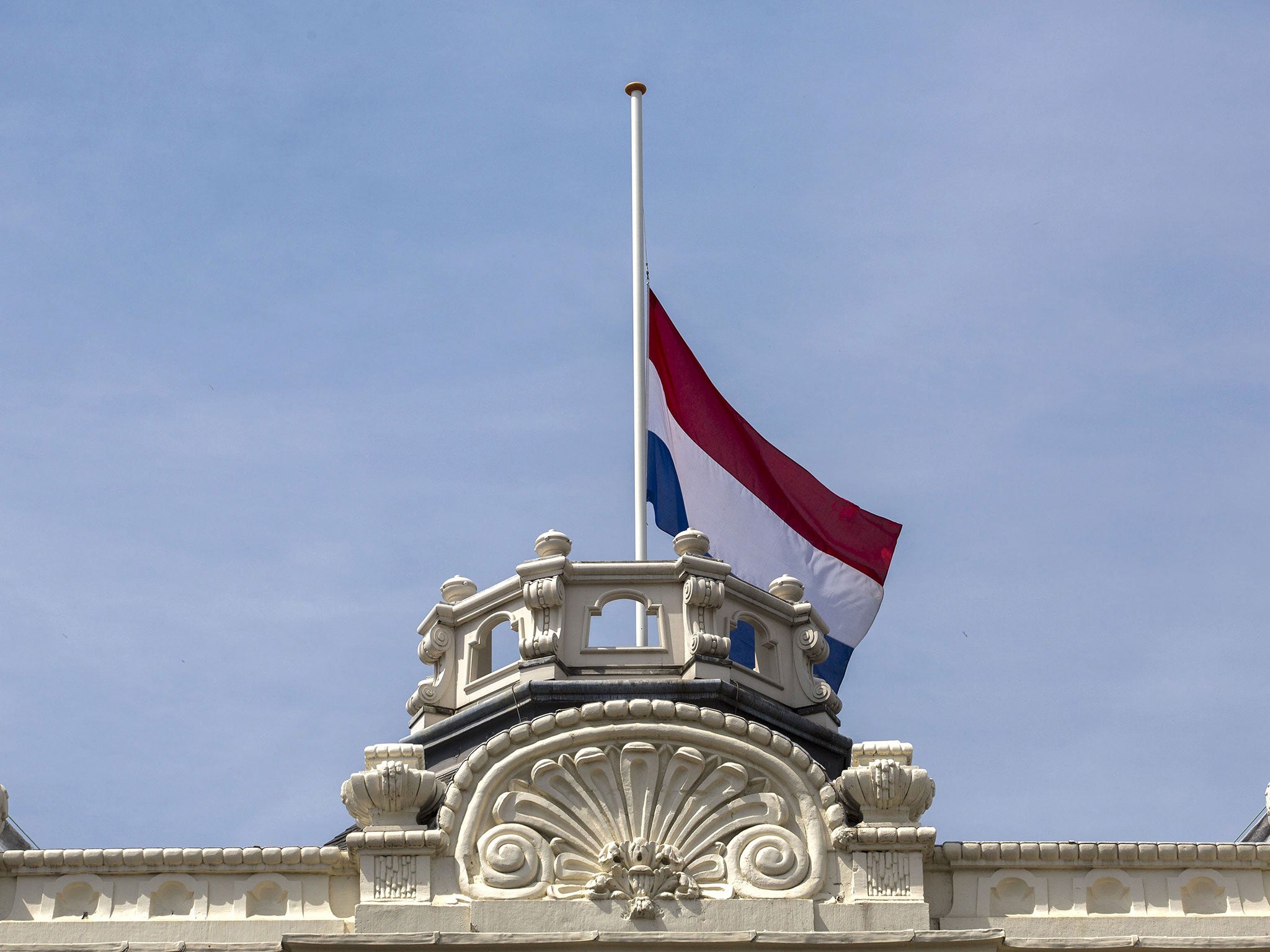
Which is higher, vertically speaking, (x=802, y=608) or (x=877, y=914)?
(x=802, y=608)

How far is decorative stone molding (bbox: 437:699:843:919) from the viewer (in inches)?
867

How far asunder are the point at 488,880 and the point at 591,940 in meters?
1.21

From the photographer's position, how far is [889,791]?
2241cm

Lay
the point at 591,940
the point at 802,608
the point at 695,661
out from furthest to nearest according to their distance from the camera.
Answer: the point at 802,608, the point at 695,661, the point at 591,940

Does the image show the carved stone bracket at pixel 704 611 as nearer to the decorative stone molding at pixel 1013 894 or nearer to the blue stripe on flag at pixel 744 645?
the blue stripe on flag at pixel 744 645

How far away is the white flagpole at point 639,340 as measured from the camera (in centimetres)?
2741

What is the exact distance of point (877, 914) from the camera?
21.8m

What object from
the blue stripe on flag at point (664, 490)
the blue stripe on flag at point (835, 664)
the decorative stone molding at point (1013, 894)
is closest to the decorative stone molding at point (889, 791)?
the decorative stone molding at point (1013, 894)

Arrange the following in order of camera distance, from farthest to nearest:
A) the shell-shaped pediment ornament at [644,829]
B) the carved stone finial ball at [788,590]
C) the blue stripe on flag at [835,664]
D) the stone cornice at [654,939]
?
the blue stripe on flag at [835,664] < the carved stone finial ball at [788,590] < the shell-shaped pediment ornament at [644,829] < the stone cornice at [654,939]

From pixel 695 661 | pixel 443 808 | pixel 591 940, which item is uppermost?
pixel 695 661

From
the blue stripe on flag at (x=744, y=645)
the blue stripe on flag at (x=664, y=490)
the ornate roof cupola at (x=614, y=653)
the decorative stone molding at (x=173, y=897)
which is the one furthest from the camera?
the blue stripe on flag at (x=664, y=490)

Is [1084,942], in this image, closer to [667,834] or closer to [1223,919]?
[1223,919]

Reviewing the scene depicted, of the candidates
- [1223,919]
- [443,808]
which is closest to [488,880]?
[443,808]

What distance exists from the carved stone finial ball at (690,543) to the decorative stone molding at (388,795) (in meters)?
4.73
